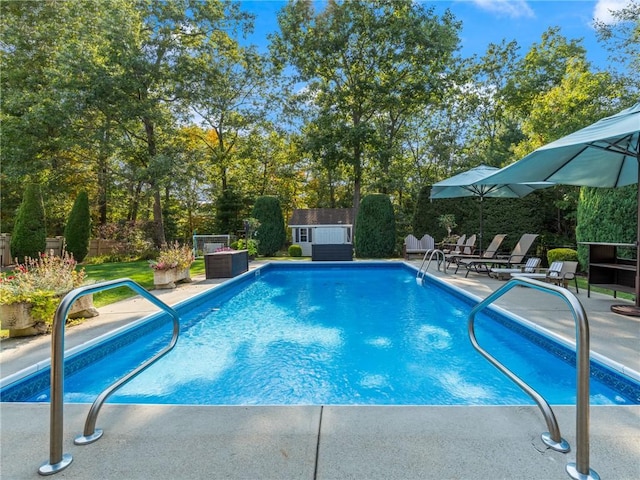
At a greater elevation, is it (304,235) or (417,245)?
(304,235)

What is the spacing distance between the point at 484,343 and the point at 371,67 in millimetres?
16629

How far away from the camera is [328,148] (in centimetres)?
1764

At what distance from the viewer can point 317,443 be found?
208 centimetres

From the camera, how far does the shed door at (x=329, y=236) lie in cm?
2117

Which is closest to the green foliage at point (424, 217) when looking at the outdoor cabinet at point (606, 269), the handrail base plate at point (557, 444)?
the outdoor cabinet at point (606, 269)

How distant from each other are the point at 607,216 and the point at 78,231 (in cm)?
1833

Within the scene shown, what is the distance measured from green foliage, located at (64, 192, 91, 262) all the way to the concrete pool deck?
14.1 meters

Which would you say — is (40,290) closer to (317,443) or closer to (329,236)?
(317,443)

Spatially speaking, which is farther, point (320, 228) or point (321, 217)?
point (321, 217)

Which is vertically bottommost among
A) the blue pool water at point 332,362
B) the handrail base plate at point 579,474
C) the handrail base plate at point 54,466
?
the blue pool water at point 332,362

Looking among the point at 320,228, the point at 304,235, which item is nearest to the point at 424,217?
the point at 320,228

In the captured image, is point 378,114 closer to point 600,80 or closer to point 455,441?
point 600,80

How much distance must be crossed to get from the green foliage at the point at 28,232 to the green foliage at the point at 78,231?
5.03ft

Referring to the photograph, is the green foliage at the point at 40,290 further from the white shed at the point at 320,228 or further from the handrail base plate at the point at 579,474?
the white shed at the point at 320,228
